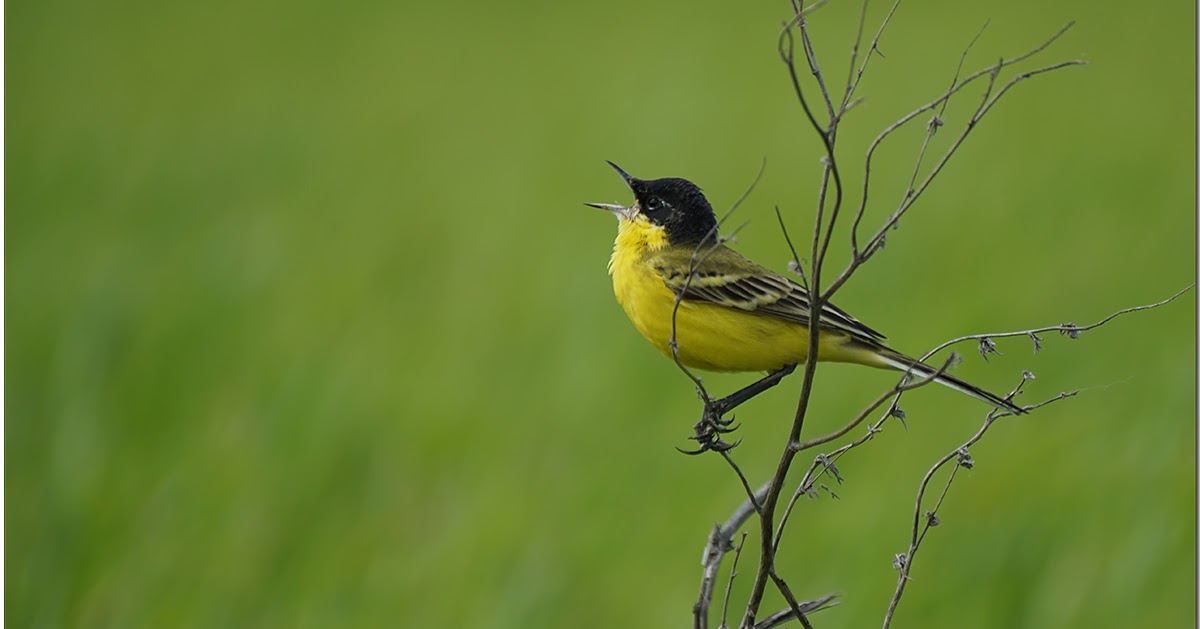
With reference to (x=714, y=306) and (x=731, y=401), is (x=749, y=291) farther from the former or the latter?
(x=731, y=401)

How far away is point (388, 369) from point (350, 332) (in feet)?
1.17

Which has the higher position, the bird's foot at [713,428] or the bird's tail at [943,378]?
the bird's tail at [943,378]

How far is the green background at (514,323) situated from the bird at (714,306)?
20 centimetres

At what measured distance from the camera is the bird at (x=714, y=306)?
8.77 ft

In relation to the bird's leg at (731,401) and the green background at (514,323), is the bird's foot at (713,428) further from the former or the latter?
the green background at (514,323)

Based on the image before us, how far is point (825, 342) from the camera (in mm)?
2865

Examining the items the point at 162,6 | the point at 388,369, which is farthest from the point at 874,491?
the point at 162,6

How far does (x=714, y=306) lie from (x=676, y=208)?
1.32 ft

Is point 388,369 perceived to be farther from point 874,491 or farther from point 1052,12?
point 1052,12

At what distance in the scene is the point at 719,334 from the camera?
2715 mm

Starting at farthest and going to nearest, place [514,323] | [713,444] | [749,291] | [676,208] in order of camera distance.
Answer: [514,323]
[676,208]
[749,291]
[713,444]

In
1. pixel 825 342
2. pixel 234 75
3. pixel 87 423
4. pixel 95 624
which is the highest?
pixel 234 75

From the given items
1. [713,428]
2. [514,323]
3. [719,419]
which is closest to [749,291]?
[719,419]

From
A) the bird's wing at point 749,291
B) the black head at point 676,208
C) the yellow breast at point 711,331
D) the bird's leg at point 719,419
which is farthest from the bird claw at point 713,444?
the black head at point 676,208
